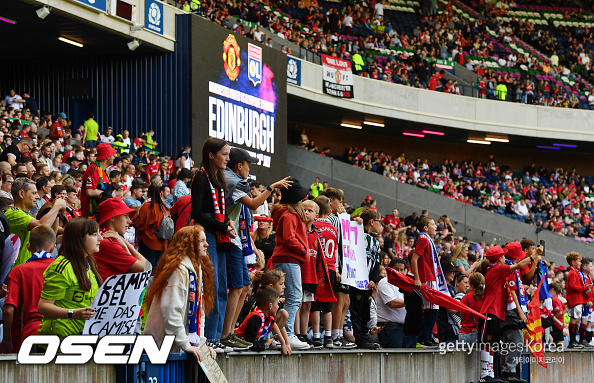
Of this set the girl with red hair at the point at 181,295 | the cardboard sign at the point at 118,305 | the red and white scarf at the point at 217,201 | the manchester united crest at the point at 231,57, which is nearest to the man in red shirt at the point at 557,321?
the red and white scarf at the point at 217,201

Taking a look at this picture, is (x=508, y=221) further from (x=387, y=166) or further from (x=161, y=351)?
(x=161, y=351)

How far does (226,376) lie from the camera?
23.8 ft

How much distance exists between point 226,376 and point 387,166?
24.8 metres

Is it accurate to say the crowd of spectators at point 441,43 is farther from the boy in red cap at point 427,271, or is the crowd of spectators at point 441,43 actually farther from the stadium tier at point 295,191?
the boy in red cap at point 427,271

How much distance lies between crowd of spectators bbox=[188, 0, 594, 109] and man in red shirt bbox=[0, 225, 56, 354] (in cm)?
1944

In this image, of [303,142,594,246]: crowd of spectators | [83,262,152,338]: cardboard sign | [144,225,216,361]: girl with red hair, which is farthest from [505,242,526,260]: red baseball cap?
[303,142,594,246]: crowd of spectators

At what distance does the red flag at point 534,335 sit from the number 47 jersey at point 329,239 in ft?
10.7

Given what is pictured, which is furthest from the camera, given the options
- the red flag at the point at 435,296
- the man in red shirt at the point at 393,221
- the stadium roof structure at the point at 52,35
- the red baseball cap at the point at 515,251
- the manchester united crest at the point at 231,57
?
the man in red shirt at the point at 393,221

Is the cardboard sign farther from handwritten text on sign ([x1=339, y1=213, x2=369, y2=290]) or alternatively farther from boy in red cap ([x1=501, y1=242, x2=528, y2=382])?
boy in red cap ([x1=501, y1=242, x2=528, y2=382])

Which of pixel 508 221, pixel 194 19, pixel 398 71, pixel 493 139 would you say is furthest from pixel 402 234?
pixel 493 139

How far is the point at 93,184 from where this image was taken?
9656 millimetres

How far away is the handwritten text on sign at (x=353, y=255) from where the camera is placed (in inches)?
372

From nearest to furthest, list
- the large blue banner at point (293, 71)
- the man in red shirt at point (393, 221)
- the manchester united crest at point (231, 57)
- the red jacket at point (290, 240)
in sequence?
the red jacket at point (290, 240)
the manchester united crest at point (231, 57)
the man in red shirt at point (393, 221)
the large blue banner at point (293, 71)

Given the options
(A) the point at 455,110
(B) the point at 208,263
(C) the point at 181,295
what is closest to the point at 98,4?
(B) the point at 208,263
